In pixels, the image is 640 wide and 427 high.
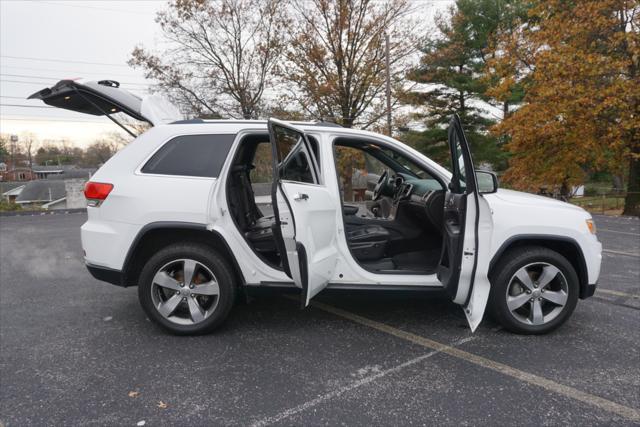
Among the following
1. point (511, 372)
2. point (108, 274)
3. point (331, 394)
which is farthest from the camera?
point (108, 274)

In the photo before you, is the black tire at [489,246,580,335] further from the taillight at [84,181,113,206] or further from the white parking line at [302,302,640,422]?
the taillight at [84,181,113,206]

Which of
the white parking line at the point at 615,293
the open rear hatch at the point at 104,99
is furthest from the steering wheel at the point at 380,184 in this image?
the white parking line at the point at 615,293

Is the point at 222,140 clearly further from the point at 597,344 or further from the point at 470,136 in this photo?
the point at 470,136

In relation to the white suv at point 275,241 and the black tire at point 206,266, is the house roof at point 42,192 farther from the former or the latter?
the black tire at point 206,266

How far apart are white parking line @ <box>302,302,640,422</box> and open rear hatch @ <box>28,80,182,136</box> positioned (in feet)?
8.83

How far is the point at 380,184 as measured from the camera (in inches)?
190

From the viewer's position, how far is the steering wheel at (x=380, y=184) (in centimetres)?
471

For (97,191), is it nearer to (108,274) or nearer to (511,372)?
(108,274)

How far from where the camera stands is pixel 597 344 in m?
3.22

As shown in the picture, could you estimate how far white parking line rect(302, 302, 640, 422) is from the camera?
238cm

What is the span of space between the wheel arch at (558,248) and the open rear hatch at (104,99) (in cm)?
326

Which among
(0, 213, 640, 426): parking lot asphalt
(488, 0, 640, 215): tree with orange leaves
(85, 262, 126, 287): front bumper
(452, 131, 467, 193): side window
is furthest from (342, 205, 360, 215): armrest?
(488, 0, 640, 215): tree with orange leaves

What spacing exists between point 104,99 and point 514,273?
4.05m

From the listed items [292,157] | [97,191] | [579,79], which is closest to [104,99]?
[97,191]
